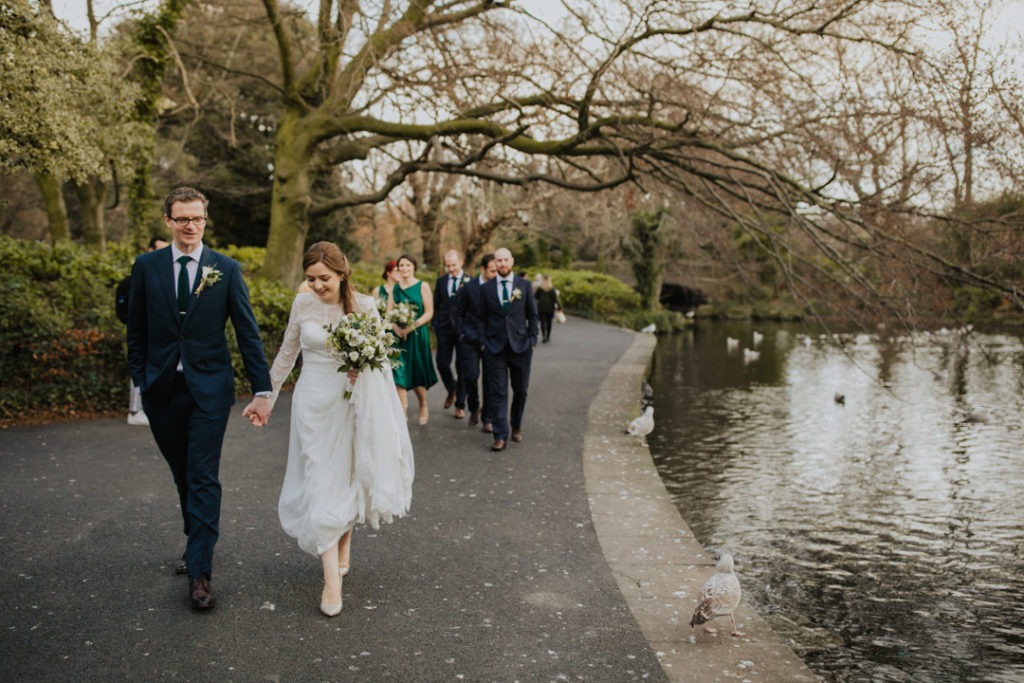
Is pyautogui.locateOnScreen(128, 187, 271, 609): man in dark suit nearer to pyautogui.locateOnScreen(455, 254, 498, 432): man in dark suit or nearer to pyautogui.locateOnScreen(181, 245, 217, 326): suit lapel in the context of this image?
pyautogui.locateOnScreen(181, 245, 217, 326): suit lapel

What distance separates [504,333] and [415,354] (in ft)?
4.99

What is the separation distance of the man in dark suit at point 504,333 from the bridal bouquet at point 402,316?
30.8 inches

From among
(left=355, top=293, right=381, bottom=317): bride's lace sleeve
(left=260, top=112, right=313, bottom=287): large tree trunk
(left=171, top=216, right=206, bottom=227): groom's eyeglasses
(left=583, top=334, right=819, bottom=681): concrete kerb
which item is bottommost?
(left=583, top=334, right=819, bottom=681): concrete kerb

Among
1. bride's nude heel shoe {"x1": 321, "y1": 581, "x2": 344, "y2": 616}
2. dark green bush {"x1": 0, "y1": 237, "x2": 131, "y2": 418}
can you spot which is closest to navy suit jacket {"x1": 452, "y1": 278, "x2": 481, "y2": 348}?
dark green bush {"x1": 0, "y1": 237, "x2": 131, "y2": 418}

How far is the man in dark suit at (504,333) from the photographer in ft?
28.0

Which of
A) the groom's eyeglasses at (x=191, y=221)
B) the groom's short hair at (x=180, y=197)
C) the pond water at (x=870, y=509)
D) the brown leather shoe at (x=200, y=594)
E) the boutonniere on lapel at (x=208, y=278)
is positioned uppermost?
the groom's short hair at (x=180, y=197)

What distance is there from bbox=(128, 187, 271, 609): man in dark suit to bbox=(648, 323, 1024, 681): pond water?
3.66 m

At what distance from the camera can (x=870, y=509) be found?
8.09m

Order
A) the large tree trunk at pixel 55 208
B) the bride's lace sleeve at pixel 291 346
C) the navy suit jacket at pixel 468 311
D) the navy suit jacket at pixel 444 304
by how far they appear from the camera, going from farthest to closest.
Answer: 1. the large tree trunk at pixel 55 208
2. the navy suit jacket at pixel 444 304
3. the navy suit jacket at pixel 468 311
4. the bride's lace sleeve at pixel 291 346

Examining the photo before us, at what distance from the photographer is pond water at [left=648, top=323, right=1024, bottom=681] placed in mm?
5195

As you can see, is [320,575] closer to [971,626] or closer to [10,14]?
[971,626]

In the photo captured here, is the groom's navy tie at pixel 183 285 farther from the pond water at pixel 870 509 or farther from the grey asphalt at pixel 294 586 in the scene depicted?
the pond water at pixel 870 509

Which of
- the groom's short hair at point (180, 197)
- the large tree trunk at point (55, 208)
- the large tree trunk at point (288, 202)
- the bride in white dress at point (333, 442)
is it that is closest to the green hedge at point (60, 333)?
the large tree trunk at point (288, 202)

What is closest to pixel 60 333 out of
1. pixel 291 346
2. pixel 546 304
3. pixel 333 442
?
pixel 291 346
